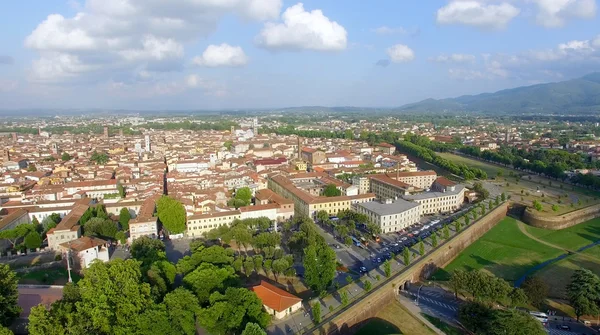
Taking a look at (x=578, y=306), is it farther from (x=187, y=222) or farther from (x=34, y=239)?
(x=34, y=239)

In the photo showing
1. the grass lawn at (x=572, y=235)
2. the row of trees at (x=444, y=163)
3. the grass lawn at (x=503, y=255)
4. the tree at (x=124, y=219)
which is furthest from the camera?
the row of trees at (x=444, y=163)

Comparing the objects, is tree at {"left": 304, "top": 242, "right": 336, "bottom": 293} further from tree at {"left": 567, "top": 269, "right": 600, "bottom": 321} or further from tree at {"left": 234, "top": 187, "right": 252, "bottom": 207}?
tree at {"left": 234, "top": 187, "right": 252, "bottom": 207}

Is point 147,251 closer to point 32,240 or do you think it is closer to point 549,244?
point 32,240

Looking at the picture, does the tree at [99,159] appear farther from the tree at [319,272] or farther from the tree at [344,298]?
the tree at [344,298]

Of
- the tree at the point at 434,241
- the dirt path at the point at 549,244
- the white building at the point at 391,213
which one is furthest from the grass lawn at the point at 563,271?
the white building at the point at 391,213

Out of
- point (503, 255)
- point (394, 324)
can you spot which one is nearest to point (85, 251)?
point (394, 324)

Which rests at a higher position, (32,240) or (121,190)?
(121,190)

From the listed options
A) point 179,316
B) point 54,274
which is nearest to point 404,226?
point 179,316
